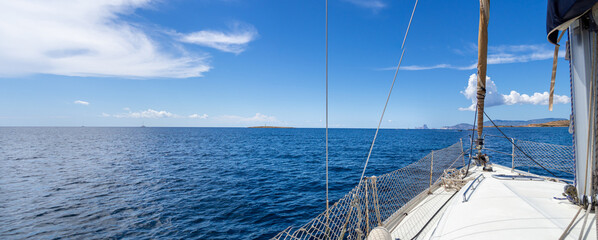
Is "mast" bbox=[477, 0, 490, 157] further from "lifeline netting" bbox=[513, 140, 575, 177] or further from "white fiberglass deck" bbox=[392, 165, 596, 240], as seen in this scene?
"lifeline netting" bbox=[513, 140, 575, 177]

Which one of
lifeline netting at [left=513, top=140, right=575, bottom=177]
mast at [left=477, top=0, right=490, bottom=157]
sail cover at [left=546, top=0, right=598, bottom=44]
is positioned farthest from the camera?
lifeline netting at [left=513, top=140, right=575, bottom=177]

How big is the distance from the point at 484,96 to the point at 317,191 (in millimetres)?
10858

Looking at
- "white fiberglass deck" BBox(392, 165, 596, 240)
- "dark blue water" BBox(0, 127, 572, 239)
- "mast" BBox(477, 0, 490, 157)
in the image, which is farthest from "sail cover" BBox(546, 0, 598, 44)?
"dark blue water" BBox(0, 127, 572, 239)

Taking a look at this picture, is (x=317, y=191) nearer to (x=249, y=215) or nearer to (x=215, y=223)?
(x=249, y=215)

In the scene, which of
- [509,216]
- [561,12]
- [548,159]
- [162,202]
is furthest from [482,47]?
[548,159]

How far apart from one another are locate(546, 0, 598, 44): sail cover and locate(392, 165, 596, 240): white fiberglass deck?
8.27 ft

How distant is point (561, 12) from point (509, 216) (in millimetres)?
2839

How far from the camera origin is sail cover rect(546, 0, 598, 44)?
9.27ft

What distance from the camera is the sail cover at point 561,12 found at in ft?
9.27

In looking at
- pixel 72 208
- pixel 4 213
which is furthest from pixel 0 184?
pixel 72 208

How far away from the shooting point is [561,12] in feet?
10.3

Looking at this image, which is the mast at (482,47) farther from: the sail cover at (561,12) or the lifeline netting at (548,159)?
the sail cover at (561,12)

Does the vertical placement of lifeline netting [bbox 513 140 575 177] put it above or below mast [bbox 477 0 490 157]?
below

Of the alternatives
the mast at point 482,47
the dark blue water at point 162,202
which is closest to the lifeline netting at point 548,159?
the mast at point 482,47
